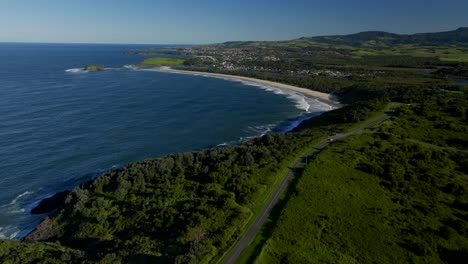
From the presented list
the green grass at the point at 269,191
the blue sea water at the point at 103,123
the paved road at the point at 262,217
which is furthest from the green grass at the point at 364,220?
the blue sea water at the point at 103,123

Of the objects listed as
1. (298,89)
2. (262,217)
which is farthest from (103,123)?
(298,89)

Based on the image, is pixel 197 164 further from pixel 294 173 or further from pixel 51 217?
pixel 51 217

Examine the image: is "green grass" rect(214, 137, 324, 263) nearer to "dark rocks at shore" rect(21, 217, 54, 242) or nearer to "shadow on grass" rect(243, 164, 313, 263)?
"shadow on grass" rect(243, 164, 313, 263)

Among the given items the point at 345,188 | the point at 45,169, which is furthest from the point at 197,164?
the point at 45,169

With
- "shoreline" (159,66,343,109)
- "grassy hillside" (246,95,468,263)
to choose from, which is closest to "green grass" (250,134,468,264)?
"grassy hillside" (246,95,468,263)

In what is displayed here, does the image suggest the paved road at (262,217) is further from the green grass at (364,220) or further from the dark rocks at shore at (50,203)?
the dark rocks at shore at (50,203)

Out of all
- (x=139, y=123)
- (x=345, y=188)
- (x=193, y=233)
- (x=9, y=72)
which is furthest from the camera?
(x=9, y=72)
